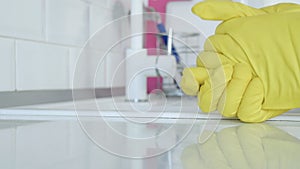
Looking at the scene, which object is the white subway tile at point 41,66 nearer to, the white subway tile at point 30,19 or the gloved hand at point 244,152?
the white subway tile at point 30,19

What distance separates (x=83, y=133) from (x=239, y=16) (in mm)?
492

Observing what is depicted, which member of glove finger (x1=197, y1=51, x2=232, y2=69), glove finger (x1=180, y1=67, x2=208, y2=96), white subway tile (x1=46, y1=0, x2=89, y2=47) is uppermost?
white subway tile (x1=46, y1=0, x2=89, y2=47)

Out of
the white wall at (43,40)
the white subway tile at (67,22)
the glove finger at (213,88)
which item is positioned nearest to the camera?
the glove finger at (213,88)

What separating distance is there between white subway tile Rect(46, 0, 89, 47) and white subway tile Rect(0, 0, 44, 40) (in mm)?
53

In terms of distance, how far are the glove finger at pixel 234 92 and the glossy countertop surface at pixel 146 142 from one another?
27 millimetres

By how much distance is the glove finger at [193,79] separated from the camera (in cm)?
77

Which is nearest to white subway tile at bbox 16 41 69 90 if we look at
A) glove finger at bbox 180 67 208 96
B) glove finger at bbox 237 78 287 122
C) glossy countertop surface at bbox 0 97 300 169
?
glossy countertop surface at bbox 0 97 300 169

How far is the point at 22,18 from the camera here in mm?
1000

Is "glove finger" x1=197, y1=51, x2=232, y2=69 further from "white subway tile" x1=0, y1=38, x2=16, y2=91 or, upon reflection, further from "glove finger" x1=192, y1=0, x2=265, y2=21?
"white subway tile" x1=0, y1=38, x2=16, y2=91

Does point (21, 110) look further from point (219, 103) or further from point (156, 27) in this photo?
point (156, 27)

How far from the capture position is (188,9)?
1.94 m

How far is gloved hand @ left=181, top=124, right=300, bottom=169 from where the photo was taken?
35 cm

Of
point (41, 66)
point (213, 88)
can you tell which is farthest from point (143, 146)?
point (41, 66)

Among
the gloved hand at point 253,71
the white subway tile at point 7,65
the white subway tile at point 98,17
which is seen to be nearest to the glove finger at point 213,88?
the gloved hand at point 253,71
